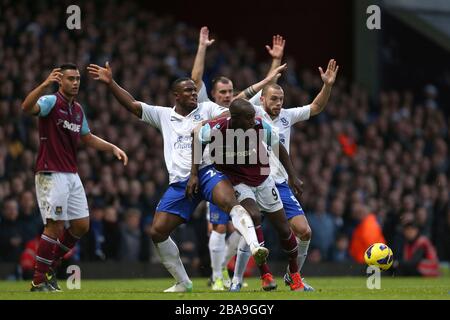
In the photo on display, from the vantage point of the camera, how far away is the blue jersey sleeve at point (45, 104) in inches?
459

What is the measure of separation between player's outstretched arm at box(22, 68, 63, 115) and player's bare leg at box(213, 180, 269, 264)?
211cm

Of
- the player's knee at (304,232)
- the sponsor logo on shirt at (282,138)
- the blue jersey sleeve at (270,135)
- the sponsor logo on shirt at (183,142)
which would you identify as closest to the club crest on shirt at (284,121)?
the sponsor logo on shirt at (282,138)

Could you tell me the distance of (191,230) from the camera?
62.0 feet

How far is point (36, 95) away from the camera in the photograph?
11.2 m

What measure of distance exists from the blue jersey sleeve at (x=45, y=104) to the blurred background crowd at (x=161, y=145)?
5.50 metres

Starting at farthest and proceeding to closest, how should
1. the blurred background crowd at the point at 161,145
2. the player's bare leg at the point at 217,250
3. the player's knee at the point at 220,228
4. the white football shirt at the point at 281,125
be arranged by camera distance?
the blurred background crowd at the point at 161,145
the player's knee at the point at 220,228
the player's bare leg at the point at 217,250
the white football shirt at the point at 281,125

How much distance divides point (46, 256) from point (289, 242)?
2745mm

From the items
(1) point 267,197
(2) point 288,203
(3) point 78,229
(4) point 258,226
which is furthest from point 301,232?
(3) point 78,229

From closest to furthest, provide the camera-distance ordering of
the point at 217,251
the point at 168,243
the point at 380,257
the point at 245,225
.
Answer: the point at 245,225
the point at 168,243
the point at 380,257
the point at 217,251

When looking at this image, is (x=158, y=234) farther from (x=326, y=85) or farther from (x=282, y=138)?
(x=326, y=85)

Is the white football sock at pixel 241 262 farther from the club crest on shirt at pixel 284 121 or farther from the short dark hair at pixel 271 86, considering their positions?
the short dark hair at pixel 271 86
